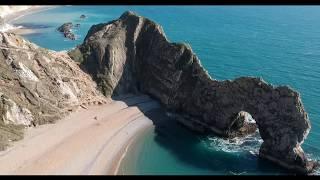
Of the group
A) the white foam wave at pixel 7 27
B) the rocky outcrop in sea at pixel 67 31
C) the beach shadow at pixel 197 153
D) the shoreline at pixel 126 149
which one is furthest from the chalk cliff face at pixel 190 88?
the white foam wave at pixel 7 27

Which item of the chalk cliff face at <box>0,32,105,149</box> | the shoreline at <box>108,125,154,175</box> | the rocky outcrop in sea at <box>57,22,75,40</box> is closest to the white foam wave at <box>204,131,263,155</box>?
the shoreline at <box>108,125,154,175</box>

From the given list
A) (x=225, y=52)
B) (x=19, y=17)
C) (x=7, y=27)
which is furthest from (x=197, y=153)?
(x=19, y=17)

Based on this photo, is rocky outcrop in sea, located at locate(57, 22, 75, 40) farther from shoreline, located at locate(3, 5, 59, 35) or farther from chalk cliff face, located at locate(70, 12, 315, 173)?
chalk cliff face, located at locate(70, 12, 315, 173)

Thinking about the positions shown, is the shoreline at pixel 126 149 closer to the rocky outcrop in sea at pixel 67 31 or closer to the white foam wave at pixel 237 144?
the white foam wave at pixel 237 144

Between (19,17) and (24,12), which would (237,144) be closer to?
(19,17)

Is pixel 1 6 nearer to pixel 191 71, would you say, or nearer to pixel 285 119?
pixel 191 71

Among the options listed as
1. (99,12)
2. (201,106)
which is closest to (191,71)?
(201,106)
